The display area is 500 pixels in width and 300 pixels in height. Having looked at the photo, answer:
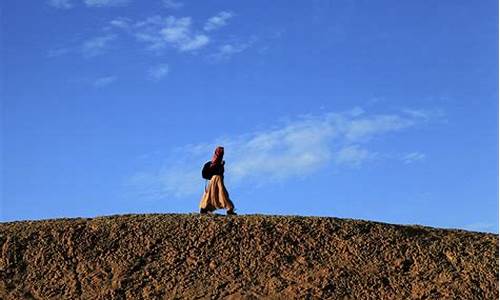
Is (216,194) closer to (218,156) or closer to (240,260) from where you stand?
(218,156)

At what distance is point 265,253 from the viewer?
1722cm

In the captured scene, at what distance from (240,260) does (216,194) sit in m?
3.47

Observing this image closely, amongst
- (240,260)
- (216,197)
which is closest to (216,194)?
(216,197)

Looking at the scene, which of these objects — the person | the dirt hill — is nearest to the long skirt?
the person

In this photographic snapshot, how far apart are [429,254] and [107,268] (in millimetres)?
6395

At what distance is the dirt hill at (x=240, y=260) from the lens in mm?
16203

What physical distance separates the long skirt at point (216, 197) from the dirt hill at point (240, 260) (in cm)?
117

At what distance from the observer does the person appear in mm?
20031

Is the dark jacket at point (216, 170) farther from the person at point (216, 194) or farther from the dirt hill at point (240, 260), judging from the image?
the dirt hill at point (240, 260)

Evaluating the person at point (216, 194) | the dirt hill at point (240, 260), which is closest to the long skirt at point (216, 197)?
the person at point (216, 194)

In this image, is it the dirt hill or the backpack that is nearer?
the dirt hill

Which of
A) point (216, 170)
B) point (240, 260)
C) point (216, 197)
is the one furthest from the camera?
point (216, 170)

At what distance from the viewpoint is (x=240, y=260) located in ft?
55.8

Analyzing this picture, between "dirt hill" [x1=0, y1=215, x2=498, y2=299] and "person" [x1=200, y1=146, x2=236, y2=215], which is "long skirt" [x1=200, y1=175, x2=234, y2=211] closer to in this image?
"person" [x1=200, y1=146, x2=236, y2=215]
